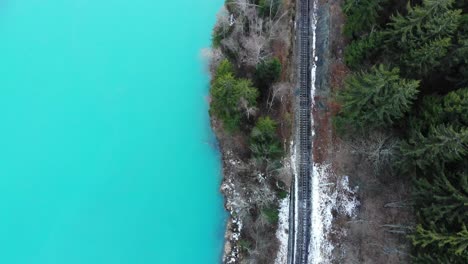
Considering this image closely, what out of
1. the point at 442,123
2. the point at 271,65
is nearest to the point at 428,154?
the point at 442,123

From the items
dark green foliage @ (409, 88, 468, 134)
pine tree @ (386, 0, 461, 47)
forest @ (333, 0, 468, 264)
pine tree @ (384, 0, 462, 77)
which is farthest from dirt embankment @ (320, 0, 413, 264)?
pine tree @ (386, 0, 461, 47)

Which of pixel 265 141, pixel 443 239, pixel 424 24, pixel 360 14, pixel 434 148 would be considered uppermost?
pixel 360 14

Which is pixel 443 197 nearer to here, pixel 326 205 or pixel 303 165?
pixel 326 205

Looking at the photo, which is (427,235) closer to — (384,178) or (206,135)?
(384,178)

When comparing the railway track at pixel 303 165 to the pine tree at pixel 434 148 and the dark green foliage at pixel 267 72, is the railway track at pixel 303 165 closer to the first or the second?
the dark green foliage at pixel 267 72

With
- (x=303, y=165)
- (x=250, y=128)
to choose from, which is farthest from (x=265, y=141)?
(x=303, y=165)

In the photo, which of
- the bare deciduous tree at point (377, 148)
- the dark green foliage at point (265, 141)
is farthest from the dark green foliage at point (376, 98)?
the dark green foliage at point (265, 141)
